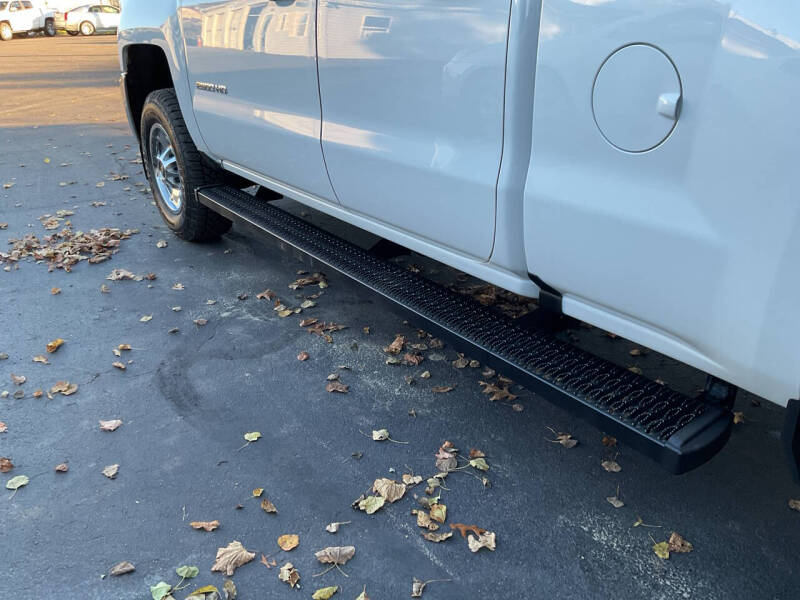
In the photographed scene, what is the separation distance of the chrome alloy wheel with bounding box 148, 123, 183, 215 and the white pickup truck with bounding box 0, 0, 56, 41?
27.6m

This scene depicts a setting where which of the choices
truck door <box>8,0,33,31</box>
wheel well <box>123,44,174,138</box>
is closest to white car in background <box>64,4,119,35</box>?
truck door <box>8,0,33,31</box>

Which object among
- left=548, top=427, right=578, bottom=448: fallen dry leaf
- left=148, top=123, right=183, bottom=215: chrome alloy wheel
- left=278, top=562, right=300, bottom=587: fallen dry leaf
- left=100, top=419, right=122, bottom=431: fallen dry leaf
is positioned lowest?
left=100, top=419, right=122, bottom=431: fallen dry leaf

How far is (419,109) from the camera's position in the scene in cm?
264

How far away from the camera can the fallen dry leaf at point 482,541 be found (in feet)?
8.23

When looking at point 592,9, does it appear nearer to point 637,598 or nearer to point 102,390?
point 637,598

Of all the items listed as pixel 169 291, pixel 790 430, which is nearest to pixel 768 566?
pixel 790 430

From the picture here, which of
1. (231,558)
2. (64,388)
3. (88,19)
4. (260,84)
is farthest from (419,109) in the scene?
(88,19)

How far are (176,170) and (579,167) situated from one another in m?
3.88

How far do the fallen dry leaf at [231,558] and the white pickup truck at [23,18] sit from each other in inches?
1235

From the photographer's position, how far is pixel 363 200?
3.10m

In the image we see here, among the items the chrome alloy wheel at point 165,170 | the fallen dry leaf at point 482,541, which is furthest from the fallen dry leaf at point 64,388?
the fallen dry leaf at point 482,541

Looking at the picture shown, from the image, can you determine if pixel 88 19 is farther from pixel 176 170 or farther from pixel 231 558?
pixel 231 558

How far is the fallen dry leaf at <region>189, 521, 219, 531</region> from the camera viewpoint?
2.63 meters

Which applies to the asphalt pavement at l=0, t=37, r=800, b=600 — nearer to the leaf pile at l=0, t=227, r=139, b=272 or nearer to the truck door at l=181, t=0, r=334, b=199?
the leaf pile at l=0, t=227, r=139, b=272
